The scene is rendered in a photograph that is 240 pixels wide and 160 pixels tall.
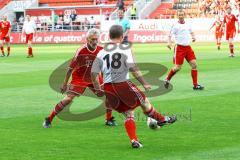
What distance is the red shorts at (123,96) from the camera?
1093cm

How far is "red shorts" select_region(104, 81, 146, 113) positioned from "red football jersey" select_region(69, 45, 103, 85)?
215 centimetres

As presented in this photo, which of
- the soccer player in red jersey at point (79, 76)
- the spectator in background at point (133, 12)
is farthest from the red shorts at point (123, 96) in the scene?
the spectator in background at point (133, 12)

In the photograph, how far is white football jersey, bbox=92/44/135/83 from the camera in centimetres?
1078

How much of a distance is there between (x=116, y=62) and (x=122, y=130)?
2201mm

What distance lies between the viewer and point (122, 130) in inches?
501

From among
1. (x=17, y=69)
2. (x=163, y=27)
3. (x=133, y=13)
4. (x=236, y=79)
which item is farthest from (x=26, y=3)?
(x=236, y=79)

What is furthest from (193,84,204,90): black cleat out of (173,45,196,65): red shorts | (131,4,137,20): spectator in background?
(131,4,137,20): spectator in background

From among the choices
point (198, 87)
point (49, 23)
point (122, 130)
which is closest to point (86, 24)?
point (49, 23)

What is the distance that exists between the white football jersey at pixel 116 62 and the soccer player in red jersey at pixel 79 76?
202cm

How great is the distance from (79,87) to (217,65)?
51.3 ft

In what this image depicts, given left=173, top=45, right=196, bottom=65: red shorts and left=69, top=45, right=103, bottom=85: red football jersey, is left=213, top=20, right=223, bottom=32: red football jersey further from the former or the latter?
left=69, top=45, right=103, bottom=85: red football jersey

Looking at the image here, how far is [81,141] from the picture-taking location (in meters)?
11.5

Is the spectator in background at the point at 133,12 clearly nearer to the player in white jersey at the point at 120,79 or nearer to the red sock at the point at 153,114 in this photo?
the red sock at the point at 153,114

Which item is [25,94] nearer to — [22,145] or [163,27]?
[22,145]
